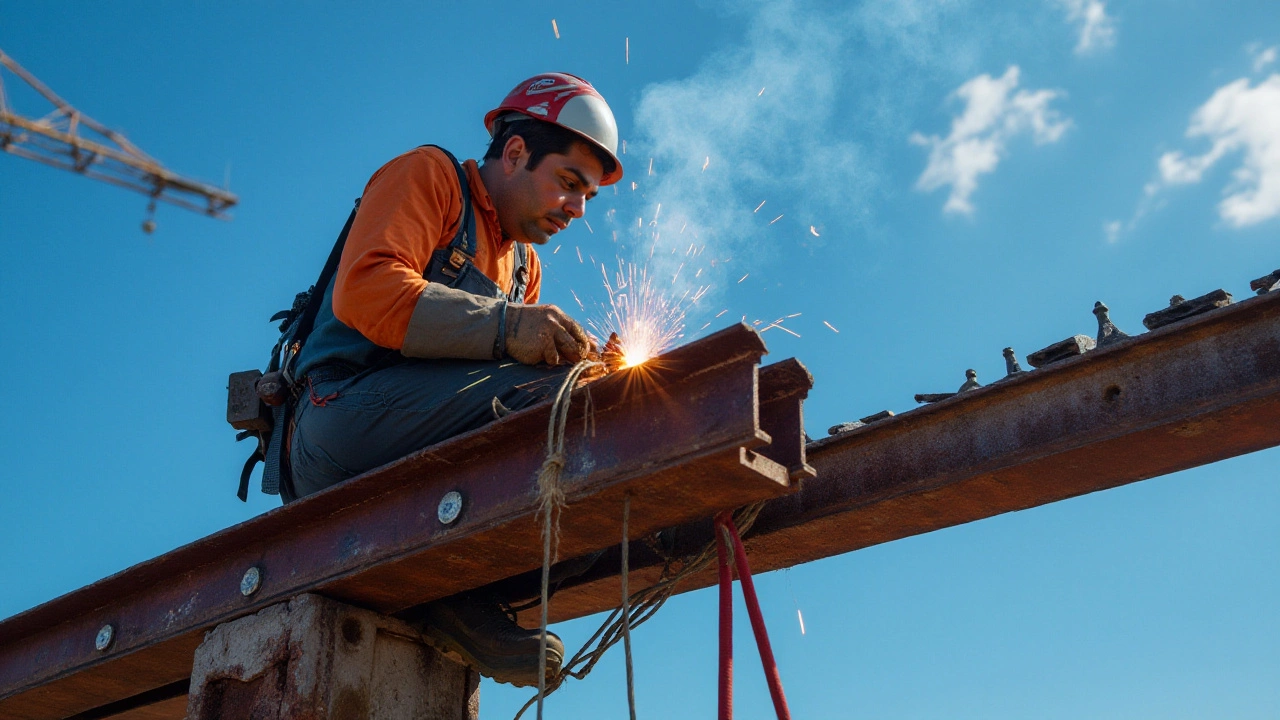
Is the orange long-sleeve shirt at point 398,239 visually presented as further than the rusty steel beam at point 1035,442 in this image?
Yes

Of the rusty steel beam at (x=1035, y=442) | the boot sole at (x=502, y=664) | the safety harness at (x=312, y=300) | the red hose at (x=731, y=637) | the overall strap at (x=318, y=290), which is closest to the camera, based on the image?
the red hose at (x=731, y=637)

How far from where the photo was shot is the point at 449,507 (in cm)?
351

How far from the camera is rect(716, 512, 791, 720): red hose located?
9.80 feet

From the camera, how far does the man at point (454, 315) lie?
357cm

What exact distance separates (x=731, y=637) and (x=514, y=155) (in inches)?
79.9

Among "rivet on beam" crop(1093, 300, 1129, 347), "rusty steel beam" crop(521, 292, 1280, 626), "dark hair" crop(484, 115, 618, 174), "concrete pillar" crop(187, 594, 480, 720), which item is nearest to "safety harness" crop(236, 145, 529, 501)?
"dark hair" crop(484, 115, 618, 174)

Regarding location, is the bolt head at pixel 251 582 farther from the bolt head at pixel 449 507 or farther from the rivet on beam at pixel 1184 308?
the rivet on beam at pixel 1184 308

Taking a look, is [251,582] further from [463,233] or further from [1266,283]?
[1266,283]

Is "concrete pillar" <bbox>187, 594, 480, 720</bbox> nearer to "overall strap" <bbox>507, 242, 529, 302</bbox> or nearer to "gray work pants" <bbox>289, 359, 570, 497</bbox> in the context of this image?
"gray work pants" <bbox>289, 359, 570, 497</bbox>

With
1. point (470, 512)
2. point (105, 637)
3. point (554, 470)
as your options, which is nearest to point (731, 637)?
point (554, 470)

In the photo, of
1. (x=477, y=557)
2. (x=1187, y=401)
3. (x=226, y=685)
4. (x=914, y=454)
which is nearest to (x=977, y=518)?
(x=914, y=454)

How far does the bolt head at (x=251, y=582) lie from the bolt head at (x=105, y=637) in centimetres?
78

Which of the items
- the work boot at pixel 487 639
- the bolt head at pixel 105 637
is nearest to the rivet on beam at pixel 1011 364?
the work boot at pixel 487 639

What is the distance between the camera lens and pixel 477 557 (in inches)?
140
